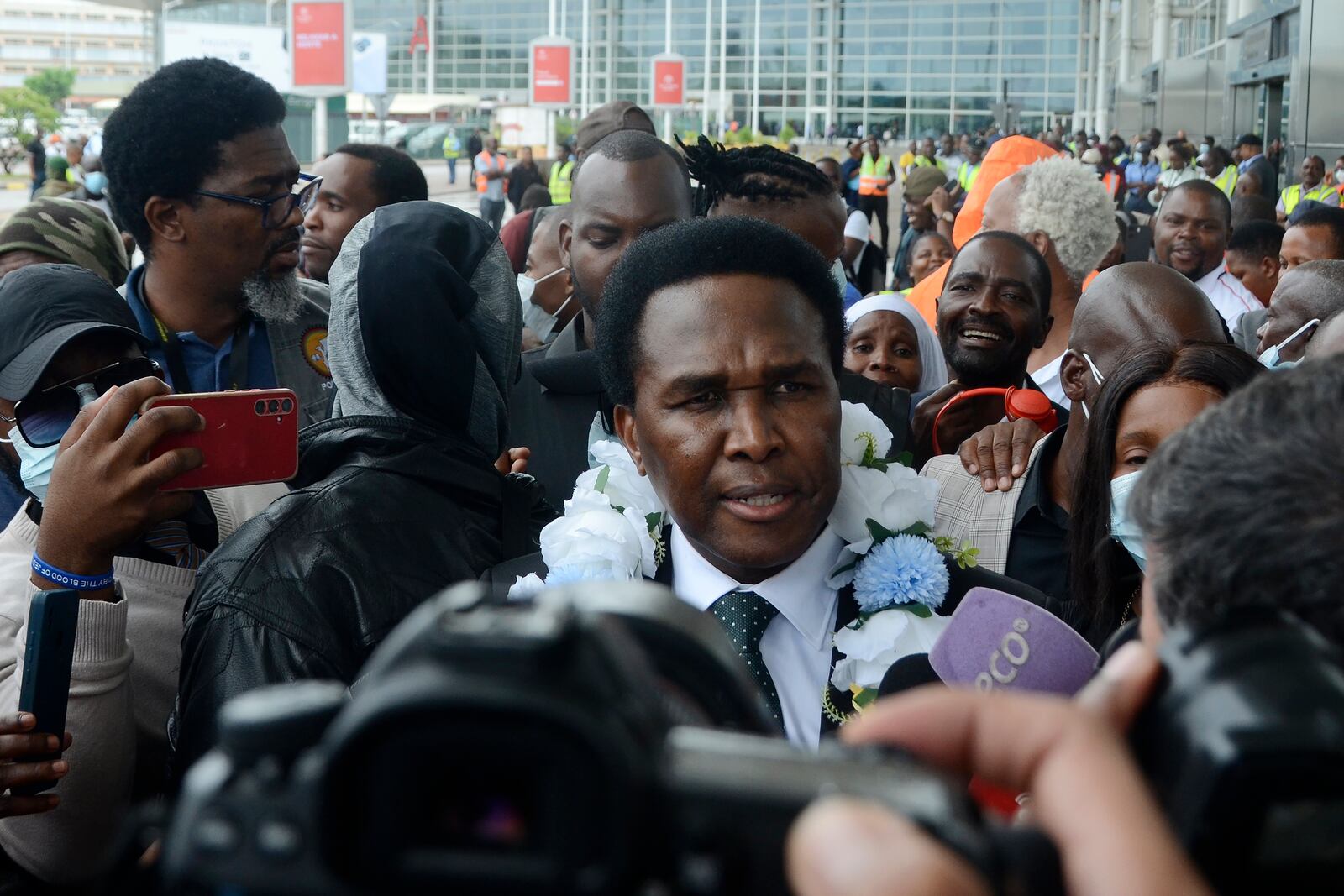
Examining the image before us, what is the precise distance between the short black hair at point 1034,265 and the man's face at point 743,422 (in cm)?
235

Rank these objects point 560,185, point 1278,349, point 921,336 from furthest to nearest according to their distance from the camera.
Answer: point 560,185
point 921,336
point 1278,349

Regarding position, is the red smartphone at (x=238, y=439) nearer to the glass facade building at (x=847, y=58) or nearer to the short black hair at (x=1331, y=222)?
the short black hair at (x=1331, y=222)

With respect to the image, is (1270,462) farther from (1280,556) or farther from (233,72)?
(233,72)

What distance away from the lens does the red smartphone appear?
2.23m

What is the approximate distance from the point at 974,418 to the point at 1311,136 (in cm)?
1368

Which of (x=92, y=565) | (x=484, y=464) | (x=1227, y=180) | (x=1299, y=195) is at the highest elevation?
(x=1227, y=180)

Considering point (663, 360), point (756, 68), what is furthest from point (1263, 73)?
point (756, 68)

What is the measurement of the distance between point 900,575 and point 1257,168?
1225 centimetres

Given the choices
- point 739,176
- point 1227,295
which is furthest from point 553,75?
point 739,176

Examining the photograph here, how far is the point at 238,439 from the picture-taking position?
2264mm

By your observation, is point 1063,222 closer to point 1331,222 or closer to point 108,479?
point 1331,222

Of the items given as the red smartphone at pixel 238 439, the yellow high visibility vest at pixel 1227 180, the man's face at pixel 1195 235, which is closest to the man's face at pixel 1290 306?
the man's face at pixel 1195 235

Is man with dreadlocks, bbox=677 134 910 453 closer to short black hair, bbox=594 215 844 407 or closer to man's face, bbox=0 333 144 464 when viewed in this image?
short black hair, bbox=594 215 844 407

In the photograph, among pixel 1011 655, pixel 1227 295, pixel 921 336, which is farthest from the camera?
pixel 1227 295
